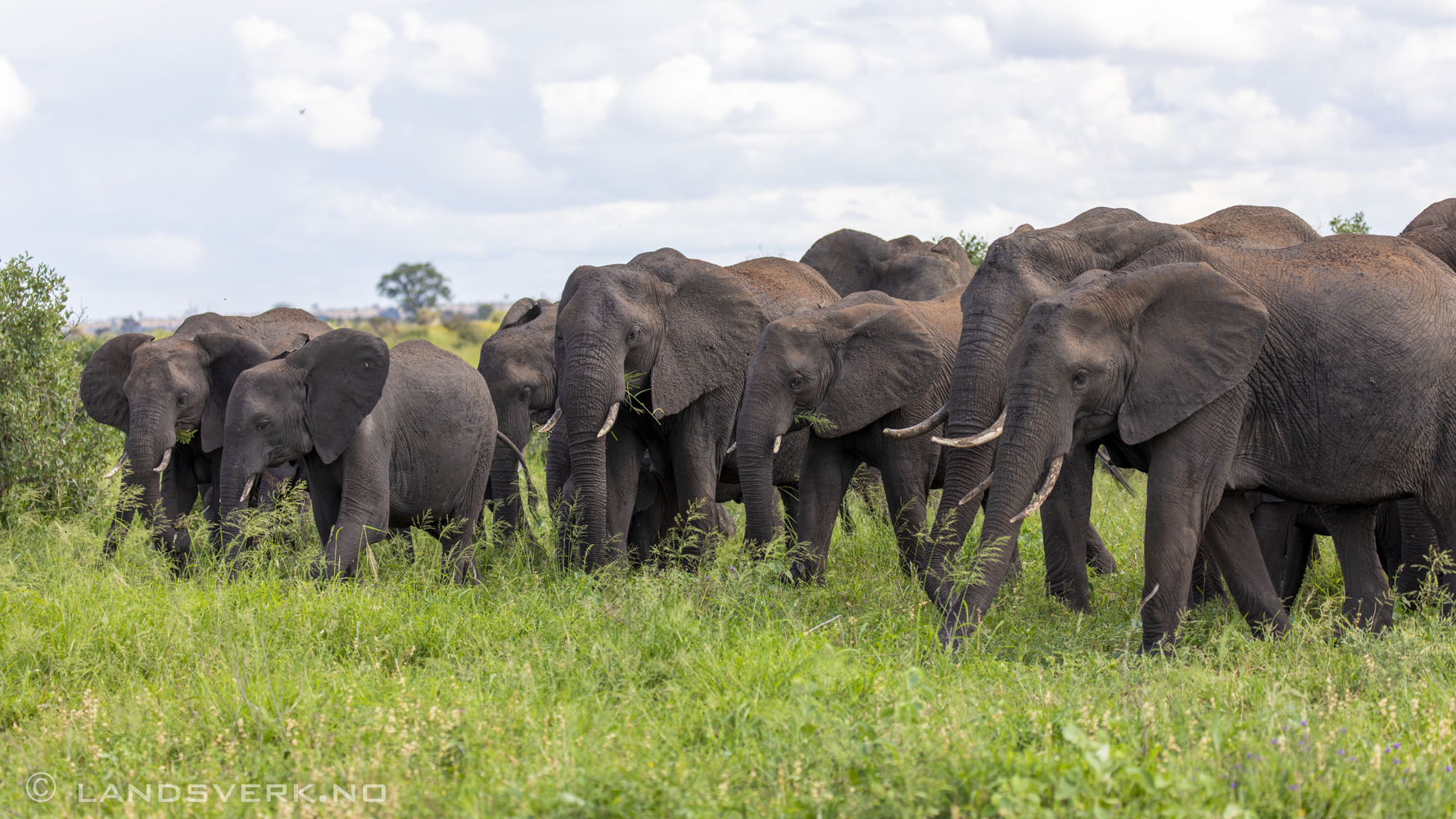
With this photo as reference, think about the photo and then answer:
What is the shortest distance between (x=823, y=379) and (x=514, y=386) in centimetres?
319

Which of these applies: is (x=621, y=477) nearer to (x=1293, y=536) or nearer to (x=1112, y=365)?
(x=1112, y=365)

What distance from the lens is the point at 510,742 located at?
4.30 m

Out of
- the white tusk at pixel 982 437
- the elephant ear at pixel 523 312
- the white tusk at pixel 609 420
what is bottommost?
the white tusk at pixel 609 420

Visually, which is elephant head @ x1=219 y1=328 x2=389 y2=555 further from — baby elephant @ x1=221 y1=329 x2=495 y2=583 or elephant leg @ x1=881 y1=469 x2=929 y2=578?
elephant leg @ x1=881 y1=469 x2=929 y2=578

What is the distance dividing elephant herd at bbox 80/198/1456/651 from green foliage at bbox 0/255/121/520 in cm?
109

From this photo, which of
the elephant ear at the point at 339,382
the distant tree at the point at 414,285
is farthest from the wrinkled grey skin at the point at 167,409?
the distant tree at the point at 414,285

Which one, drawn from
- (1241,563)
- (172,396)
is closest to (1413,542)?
(1241,563)

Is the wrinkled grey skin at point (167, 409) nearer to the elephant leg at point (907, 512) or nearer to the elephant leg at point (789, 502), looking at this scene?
the elephant leg at point (789, 502)

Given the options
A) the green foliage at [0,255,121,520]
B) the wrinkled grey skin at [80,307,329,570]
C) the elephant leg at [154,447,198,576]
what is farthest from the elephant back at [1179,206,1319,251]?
the green foliage at [0,255,121,520]

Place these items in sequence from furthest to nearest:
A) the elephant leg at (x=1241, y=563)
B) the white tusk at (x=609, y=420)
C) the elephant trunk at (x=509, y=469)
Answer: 1. the elephant trunk at (x=509, y=469)
2. the white tusk at (x=609, y=420)
3. the elephant leg at (x=1241, y=563)

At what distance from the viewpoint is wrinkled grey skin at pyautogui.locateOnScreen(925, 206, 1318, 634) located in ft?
20.6

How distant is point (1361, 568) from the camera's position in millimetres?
6520

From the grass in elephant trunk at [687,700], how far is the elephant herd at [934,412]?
424 millimetres

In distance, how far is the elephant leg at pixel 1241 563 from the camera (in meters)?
6.19
